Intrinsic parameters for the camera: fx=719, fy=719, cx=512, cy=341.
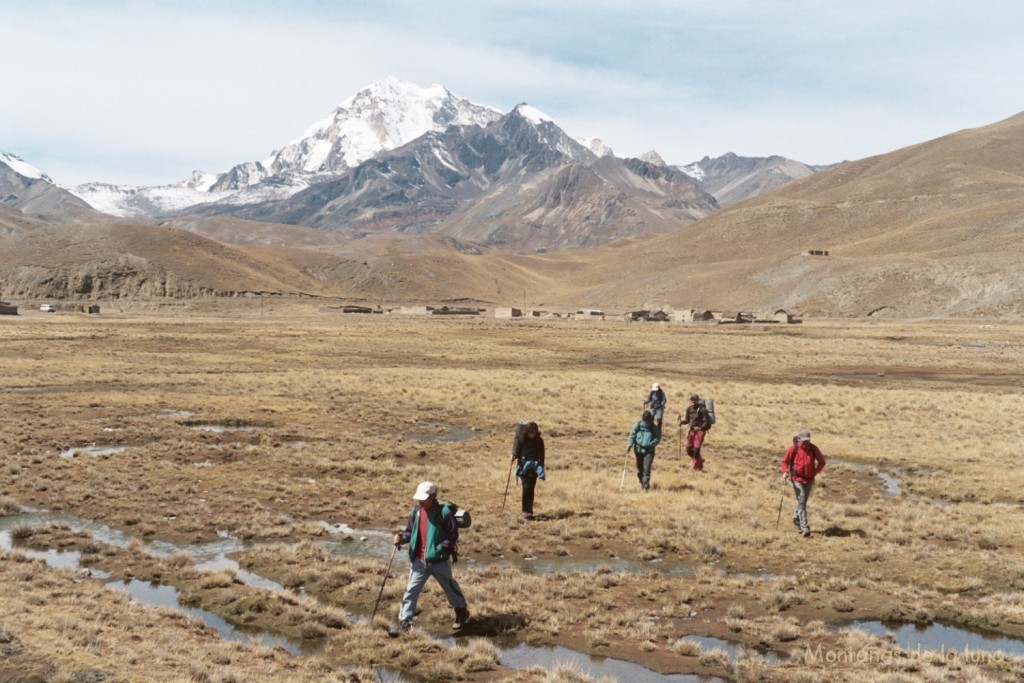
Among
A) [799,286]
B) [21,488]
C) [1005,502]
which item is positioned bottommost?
[21,488]

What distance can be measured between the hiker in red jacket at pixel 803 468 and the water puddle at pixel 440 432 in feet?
46.9

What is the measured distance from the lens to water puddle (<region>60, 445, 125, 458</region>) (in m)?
22.5

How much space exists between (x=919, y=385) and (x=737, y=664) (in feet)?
136

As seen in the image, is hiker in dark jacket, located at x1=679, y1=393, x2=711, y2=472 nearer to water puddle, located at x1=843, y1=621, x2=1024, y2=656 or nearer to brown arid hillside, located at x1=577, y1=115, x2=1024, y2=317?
water puddle, located at x1=843, y1=621, x2=1024, y2=656

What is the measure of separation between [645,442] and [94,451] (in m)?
17.6

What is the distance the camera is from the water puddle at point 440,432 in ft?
91.6

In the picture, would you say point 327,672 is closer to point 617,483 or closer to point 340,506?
point 340,506

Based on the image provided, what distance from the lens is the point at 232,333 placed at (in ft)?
270

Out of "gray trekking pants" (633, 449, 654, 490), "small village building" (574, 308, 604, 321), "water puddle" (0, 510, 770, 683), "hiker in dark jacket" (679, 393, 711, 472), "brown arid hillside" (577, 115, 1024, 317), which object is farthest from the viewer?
"small village building" (574, 308, 604, 321)

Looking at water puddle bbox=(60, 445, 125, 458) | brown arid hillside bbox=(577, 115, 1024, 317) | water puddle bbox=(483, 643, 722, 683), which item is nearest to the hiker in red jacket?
water puddle bbox=(483, 643, 722, 683)

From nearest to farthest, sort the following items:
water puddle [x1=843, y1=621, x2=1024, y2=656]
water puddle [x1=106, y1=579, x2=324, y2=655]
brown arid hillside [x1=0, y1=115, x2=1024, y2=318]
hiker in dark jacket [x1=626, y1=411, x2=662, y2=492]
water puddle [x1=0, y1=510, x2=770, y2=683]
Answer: water puddle [x1=0, y1=510, x2=770, y2=683], water puddle [x1=106, y1=579, x2=324, y2=655], water puddle [x1=843, y1=621, x2=1024, y2=656], hiker in dark jacket [x1=626, y1=411, x2=662, y2=492], brown arid hillside [x1=0, y1=115, x2=1024, y2=318]

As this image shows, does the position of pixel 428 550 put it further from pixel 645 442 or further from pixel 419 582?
pixel 645 442

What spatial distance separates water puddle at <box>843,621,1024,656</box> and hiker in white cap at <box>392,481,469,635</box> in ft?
20.7

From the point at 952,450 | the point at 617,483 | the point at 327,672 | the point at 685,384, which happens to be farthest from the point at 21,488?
the point at 685,384
